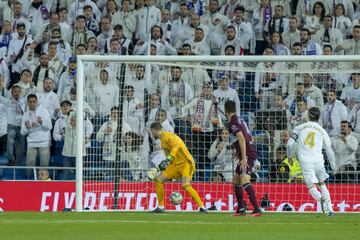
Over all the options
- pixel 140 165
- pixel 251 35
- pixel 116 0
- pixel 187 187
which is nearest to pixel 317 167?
pixel 187 187

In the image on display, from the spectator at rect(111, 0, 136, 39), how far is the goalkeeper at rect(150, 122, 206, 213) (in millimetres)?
6286

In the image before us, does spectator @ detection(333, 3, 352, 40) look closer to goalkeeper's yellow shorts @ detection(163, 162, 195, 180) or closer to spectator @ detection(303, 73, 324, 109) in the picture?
spectator @ detection(303, 73, 324, 109)

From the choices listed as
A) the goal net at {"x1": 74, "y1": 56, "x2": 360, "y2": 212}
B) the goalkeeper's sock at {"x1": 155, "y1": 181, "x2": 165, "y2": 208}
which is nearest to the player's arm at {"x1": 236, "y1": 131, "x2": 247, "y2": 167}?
the goalkeeper's sock at {"x1": 155, "y1": 181, "x2": 165, "y2": 208}

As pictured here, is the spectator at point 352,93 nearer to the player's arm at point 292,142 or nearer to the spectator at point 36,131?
the player's arm at point 292,142

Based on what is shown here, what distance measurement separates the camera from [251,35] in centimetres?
2953

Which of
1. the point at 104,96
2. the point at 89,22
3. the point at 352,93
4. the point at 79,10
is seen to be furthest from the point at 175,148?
the point at 79,10

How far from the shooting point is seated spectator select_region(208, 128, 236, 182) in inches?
1039

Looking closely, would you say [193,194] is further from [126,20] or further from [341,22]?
[126,20]

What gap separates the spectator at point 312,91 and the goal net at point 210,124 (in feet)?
0.07

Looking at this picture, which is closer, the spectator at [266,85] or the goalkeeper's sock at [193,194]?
the goalkeeper's sock at [193,194]

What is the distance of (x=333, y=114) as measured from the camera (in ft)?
85.5

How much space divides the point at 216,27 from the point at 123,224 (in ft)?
36.9

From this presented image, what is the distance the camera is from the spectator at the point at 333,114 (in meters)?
26.0

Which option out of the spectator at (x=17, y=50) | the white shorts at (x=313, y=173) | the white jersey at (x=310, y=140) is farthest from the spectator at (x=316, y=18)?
the white shorts at (x=313, y=173)
